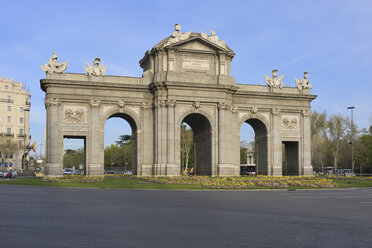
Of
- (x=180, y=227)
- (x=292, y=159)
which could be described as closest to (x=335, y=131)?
(x=292, y=159)

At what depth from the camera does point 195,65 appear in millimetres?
55656

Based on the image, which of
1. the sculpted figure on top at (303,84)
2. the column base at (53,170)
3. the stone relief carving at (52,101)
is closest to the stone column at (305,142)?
the sculpted figure on top at (303,84)

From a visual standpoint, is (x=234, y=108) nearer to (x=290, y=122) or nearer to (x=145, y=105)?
(x=290, y=122)

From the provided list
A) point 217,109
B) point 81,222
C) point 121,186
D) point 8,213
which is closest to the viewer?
point 81,222

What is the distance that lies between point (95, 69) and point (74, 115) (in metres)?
6.18

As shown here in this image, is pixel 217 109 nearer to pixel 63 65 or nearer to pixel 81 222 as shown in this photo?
pixel 63 65

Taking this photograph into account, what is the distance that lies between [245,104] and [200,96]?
7756mm

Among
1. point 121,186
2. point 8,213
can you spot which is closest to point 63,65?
point 121,186

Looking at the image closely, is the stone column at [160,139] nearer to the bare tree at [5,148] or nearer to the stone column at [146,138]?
the stone column at [146,138]

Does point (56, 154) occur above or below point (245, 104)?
below

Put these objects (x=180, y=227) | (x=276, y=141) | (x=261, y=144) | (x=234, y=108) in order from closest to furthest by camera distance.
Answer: (x=180, y=227)
(x=234, y=108)
(x=276, y=141)
(x=261, y=144)

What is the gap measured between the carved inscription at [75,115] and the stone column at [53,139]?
1.23 meters

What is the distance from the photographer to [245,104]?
59.3 m

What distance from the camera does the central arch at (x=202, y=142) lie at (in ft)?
185
